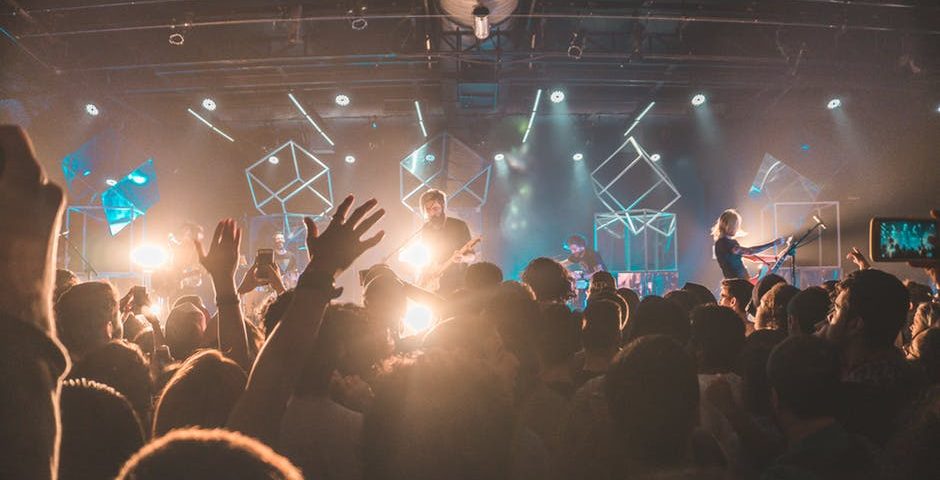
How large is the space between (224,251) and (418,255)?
4935 millimetres

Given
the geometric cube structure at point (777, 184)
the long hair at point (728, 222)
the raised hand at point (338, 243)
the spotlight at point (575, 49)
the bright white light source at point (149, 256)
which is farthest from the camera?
the geometric cube structure at point (777, 184)

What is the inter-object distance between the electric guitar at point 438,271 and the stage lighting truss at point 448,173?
33.4 ft

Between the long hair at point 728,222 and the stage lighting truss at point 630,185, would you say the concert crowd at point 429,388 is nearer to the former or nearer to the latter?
the long hair at point 728,222

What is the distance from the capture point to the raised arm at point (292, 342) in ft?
4.69

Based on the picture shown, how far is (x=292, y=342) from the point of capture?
1.45 meters

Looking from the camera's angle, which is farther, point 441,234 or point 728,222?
point 728,222

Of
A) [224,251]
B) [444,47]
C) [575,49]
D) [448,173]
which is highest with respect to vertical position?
[444,47]

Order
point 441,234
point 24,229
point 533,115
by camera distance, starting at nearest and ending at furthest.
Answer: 1. point 24,229
2. point 441,234
3. point 533,115

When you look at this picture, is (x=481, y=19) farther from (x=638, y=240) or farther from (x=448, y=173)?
(x=638, y=240)

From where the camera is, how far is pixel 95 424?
1.58m

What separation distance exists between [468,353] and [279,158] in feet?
50.9

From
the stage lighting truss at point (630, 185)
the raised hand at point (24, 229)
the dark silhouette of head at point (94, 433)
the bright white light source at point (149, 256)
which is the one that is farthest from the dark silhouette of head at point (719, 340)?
the stage lighting truss at point (630, 185)

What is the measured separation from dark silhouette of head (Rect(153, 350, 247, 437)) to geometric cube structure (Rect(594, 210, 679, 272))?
13061 mm

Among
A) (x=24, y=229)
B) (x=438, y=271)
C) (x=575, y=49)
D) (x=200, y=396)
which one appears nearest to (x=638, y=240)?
(x=575, y=49)
